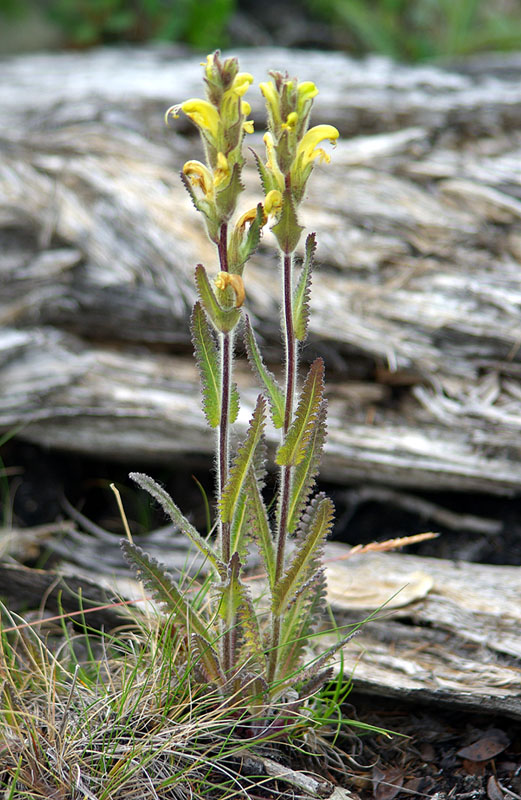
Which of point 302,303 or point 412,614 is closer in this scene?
point 302,303

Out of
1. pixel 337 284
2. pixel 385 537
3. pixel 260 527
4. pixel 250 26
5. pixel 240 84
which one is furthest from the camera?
pixel 250 26

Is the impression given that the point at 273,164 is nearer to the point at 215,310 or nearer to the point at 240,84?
the point at 240,84

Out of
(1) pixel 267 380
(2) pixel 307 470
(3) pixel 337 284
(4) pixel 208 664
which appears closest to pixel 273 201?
(1) pixel 267 380

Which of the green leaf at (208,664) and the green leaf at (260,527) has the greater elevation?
the green leaf at (260,527)

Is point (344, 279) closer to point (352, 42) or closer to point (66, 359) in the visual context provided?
point (66, 359)

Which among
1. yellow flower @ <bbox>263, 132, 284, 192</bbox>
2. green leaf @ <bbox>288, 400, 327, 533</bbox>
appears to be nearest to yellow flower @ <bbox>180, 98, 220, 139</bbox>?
yellow flower @ <bbox>263, 132, 284, 192</bbox>

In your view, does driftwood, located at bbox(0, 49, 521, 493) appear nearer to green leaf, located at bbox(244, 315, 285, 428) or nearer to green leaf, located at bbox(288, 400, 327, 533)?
green leaf, located at bbox(288, 400, 327, 533)

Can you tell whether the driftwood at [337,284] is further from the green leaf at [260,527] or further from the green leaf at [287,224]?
the green leaf at [287,224]

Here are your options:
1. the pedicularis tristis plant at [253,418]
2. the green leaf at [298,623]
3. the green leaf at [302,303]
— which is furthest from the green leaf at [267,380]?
the green leaf at [298,623]
